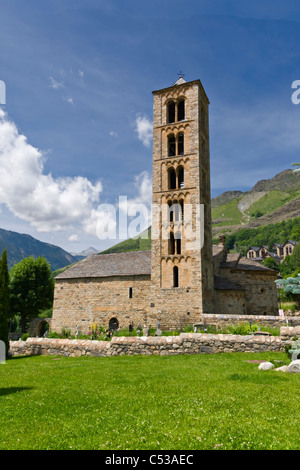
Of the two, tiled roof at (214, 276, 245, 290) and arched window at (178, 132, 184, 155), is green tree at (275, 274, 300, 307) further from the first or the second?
arched window at (178, 132, 184, 155)

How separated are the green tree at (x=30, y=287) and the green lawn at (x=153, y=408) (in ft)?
100

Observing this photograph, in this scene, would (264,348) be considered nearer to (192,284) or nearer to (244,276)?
(192,284)

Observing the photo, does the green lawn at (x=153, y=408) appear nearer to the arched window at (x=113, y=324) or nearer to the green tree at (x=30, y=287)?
the arched window at (x=113, y=324)

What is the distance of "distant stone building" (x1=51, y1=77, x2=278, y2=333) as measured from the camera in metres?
26.8

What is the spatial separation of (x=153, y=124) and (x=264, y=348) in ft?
83.3

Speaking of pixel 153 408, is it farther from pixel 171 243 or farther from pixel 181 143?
pixel 181 143

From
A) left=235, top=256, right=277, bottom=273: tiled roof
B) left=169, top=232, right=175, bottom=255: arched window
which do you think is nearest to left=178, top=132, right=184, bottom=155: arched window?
left=169, top=232, right=175, bottom=255: arched window

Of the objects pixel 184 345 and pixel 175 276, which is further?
pixel 175 276

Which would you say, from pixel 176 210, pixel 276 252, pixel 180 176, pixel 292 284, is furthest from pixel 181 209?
pixel 276 252

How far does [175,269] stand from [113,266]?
25.9ft

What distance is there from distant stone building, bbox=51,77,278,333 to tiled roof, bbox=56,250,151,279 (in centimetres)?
12

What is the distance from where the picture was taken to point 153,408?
6262 mm

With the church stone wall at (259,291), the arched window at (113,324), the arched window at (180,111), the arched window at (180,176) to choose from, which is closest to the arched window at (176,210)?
the arched window at (180,176)
